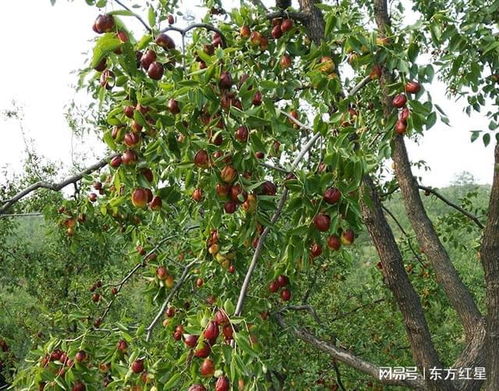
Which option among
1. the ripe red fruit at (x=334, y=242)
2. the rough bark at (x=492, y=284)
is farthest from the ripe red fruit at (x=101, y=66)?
the rough bark at (x=492, y=284)

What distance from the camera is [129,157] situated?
1.42 metres

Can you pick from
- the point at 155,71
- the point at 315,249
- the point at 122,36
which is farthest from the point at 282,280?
the point at 122,36

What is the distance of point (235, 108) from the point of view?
1.35 m

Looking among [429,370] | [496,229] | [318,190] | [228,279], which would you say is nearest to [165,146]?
[318,190]

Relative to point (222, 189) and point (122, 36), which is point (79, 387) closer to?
point (222, 189)

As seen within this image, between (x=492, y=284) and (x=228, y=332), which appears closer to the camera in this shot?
(x=228, y=332)

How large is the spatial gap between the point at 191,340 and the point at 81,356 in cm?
60

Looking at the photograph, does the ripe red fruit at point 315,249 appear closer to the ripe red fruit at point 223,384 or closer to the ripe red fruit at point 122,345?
the ripe red fruit at point 223,384

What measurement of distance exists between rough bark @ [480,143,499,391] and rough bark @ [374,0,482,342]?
258mm

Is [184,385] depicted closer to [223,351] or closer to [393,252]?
[223,351]

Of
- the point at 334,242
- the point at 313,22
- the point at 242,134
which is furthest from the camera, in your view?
the point at 313,22

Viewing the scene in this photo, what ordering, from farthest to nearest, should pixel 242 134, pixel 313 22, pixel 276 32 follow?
pixel 313 22 < pixel 276 32 < pixel 242 134

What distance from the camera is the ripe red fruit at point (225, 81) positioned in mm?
1344

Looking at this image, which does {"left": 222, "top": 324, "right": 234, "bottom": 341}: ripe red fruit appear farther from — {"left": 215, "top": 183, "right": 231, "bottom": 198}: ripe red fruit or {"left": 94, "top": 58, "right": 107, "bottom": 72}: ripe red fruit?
{"left": 94, "top": 58, "right": 107, "bottom": 72}: ripe red fruit
